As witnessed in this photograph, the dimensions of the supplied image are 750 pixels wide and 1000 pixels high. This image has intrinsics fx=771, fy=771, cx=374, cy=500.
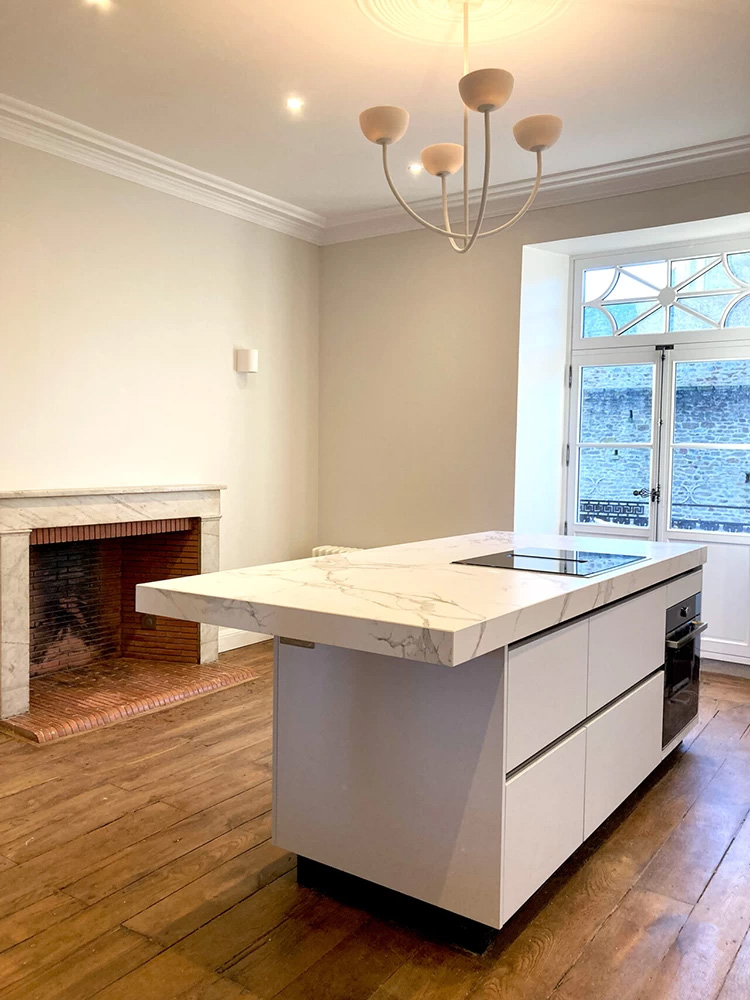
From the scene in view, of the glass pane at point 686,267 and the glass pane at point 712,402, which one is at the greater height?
the glass pane at point 686,267

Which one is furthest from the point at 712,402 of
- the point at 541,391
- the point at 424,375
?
the point at 424,375

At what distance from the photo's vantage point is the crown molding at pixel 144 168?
3.37m

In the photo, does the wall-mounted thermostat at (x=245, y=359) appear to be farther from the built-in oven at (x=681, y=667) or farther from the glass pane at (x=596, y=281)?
the built-in oven at (x=681, y=667)

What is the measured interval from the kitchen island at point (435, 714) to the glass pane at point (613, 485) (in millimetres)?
2500

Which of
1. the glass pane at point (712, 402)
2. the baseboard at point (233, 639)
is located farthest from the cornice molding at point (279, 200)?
the baseboard at point (233, 639)

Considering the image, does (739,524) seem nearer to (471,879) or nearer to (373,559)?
(373,559)

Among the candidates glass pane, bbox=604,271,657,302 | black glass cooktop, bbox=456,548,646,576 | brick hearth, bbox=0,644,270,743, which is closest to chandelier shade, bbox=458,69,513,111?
black glass cooktop, bbox=456,548,646,576

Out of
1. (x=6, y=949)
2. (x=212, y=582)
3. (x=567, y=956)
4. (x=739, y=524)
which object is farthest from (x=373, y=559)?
(x=739, y=524)

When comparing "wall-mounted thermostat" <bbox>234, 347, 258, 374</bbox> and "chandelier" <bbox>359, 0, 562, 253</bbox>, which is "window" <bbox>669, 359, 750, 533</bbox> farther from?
"wall-mounted thermostat" <bbox>234, 347, 258, 374</bbox>

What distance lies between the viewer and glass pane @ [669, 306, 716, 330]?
436cm

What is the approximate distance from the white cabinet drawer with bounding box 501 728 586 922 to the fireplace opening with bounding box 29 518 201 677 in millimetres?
2564

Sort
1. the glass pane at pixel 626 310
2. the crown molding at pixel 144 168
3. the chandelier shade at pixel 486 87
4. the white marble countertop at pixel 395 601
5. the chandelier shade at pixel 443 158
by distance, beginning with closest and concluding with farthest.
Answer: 1. the white marble countertop at pixel 395 601
2. the chandelier shade at pixel 486 87
3. the chandelier shade at pixel 443 158
4. the crown molding at pixel 144 168
5. the glass pane at pixel 626 310

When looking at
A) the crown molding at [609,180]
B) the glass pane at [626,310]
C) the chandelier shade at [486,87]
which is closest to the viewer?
the chandelier shade at [486,87]

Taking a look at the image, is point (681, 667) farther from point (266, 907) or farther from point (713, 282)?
point (713, 282)
